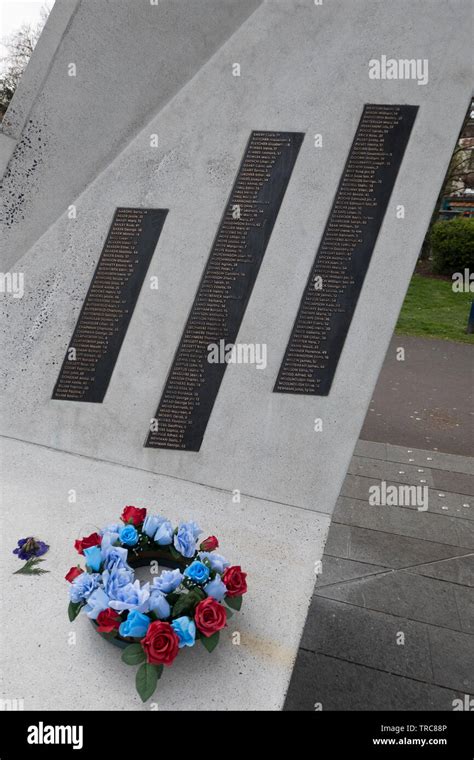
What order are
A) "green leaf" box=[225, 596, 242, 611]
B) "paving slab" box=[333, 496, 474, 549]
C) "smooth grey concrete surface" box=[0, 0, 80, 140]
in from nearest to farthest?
1. "green leaf" box=[225, 596, 242, 611]
2. "smooth grey concrete surface" box=[0, 0, 80, 140]
3. "paving slab" box=[333, 496, 474, 549]

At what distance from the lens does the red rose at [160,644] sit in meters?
2.42

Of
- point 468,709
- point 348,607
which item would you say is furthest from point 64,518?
point 468,709

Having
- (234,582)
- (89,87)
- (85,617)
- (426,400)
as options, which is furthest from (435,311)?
(85,617)

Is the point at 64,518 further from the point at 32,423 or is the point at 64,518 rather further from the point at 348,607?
the point at 348,607

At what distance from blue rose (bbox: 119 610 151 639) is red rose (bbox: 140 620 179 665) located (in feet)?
0.15

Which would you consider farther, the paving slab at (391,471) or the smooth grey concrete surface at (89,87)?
the paving slab at (391,471)

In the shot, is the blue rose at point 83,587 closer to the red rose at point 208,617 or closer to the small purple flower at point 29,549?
the red rose at point 208,617

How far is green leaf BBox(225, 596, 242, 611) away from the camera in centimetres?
287

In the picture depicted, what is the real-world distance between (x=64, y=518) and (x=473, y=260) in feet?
67.1

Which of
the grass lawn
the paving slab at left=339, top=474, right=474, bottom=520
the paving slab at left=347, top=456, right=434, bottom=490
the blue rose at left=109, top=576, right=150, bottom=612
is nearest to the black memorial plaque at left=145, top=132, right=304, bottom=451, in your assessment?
the blue rose at left=109, top=576, right=150, bottom=612

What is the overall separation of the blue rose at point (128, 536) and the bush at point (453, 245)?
67.6 ft

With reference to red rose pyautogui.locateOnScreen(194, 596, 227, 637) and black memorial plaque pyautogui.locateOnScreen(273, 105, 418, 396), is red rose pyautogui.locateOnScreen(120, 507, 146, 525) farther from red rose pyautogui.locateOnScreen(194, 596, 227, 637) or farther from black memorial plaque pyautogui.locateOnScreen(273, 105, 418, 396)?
black memorial plaque pyautogui.locateOnScreen(273, 105, 418, 396)

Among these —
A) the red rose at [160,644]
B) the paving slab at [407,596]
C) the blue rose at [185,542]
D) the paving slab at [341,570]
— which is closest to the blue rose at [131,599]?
the red rose at [160,644]

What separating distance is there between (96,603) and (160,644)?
1.17 ft
